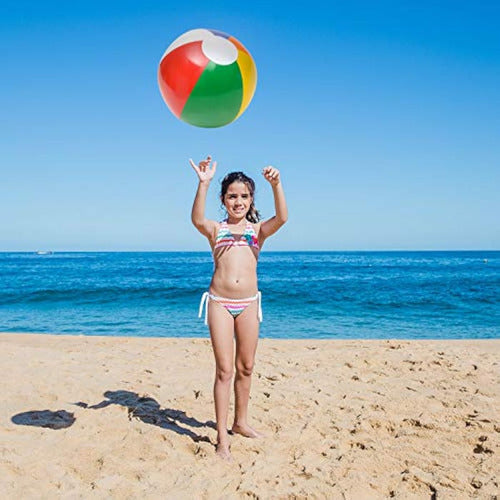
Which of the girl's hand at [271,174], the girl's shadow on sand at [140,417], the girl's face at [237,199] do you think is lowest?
the girl's shadow on sand at [140,417]

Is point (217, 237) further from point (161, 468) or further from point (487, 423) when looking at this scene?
point (487, 423)

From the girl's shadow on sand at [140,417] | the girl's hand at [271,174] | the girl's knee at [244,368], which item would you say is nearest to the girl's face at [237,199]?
the girl's hand at [271,174]

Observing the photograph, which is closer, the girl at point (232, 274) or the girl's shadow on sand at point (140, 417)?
the girl at point (232, 274)

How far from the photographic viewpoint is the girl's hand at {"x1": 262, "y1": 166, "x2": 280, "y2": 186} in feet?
12.2

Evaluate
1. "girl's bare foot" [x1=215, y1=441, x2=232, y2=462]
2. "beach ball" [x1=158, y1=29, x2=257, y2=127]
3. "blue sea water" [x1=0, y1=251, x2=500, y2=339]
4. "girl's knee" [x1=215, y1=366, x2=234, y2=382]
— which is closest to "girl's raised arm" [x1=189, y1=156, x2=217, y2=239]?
"beach ball" [x1=158, y1=29, x2=257, y2=127]

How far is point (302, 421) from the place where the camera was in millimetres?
4391

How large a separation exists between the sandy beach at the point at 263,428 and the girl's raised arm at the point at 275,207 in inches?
66.2

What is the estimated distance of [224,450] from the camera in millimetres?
3617

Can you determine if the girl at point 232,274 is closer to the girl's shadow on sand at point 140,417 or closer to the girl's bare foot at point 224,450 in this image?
the girl's bare foot at point 224,450

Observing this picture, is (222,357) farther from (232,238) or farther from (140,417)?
(140,417)

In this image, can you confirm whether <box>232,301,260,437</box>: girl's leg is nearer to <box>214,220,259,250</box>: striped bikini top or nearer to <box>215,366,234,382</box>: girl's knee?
<box>215,366,234,382</box>: girl's knee

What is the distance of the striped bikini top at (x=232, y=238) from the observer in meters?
3.82

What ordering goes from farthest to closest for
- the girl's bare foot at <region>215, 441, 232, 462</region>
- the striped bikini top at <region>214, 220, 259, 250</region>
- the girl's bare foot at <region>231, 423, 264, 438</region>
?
1. the girl's bare foot at <region>231, 423, 264, 438</region>
2. the striped bikini top at <region>214, 220, 259, 250</region>
3. the girl's bare foot at <region>215, 441, 232, 462</region>

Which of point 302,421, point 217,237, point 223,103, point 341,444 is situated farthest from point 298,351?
point 223,103
